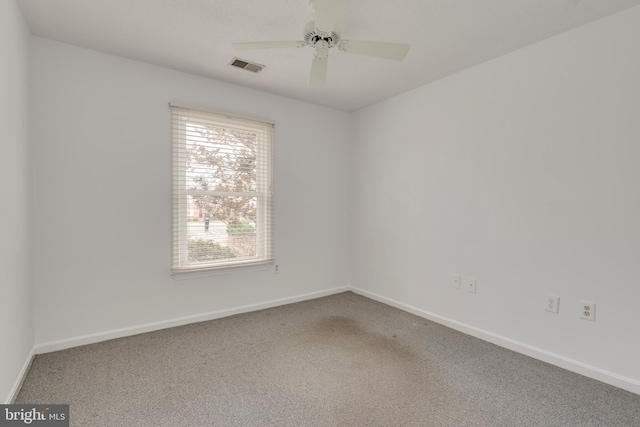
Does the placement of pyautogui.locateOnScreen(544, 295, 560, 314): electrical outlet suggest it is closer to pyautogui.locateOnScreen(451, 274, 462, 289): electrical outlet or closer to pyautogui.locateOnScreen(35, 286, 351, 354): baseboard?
pyautogui.locateOnScreen(451, 274, 462, 289): electrical outlet

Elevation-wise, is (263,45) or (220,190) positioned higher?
(263,45)

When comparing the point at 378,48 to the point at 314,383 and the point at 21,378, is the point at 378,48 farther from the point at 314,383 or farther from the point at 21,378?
the point at 21,378

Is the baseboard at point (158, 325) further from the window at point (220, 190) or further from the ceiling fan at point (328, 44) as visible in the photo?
the ceiling fan at point (328, 44)

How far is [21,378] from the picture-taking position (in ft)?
6.53

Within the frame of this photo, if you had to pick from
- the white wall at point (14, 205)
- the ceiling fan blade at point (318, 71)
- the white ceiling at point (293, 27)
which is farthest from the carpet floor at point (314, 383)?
the white ceiling at point (293, 27)

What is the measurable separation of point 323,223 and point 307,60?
1.95 metres

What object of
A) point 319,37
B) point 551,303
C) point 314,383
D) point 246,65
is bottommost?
point 314,383

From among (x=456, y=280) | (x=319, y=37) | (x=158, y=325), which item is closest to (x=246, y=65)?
(x=319, y=37)

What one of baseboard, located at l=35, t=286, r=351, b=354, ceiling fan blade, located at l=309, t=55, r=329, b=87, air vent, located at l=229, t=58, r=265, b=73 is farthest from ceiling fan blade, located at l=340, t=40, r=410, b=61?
baseboard, located at l=35, t=286, r=351, b=354

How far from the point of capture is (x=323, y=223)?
4.01m

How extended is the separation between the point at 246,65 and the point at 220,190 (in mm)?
1221

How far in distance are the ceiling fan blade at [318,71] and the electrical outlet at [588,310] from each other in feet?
7.93

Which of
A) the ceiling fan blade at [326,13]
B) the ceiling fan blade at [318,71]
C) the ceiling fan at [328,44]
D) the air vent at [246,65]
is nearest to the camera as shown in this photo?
the ceiling fan blade at [326,13]

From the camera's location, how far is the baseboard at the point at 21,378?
70.2 inches
